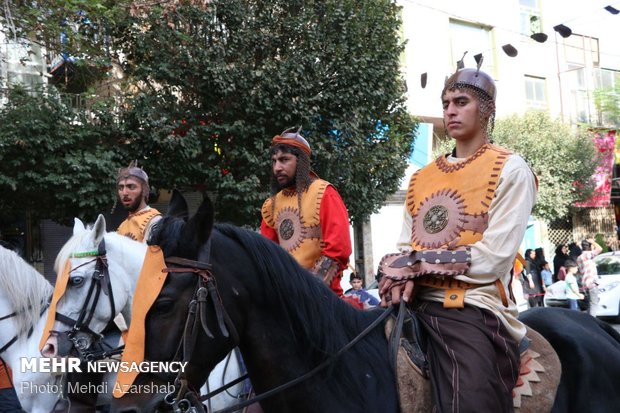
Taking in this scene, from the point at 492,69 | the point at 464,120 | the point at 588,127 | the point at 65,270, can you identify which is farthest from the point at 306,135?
the point at 588,127

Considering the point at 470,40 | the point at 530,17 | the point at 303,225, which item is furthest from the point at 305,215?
the point at 530,17

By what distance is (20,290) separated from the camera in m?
5.34

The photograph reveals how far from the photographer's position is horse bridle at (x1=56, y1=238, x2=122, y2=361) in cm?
466

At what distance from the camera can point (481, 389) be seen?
2.96 metres

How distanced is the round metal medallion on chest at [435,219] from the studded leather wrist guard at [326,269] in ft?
4.59

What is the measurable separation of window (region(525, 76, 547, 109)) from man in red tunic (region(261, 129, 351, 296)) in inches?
991

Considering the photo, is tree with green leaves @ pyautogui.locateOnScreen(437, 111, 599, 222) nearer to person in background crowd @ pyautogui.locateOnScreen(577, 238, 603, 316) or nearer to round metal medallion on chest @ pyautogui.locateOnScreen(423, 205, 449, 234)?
person in background crowd @ pyautogui.locateOnScreen(577, 238, 603, 316)

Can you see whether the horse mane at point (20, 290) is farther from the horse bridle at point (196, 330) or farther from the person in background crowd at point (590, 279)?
the person in background crowd at point (590, 279)

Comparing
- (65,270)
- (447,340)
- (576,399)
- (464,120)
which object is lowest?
(576,399)

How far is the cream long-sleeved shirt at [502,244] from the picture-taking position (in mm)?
3156

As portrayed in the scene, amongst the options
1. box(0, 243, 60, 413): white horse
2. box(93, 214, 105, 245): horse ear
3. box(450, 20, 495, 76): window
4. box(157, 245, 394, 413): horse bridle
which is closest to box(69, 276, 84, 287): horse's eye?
box(93, 214, 105, 245): horse ear

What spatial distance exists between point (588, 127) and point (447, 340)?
2860 centimetres

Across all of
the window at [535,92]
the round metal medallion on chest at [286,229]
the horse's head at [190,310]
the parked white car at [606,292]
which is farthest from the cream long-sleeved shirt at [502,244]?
the window at [535,92]

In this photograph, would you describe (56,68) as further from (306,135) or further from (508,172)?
(508,172)
